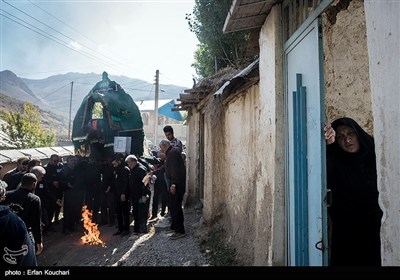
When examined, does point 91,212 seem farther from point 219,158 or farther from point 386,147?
point 386,147

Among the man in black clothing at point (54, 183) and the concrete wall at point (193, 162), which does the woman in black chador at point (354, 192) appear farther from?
the man in black clothing at point (54, 183)

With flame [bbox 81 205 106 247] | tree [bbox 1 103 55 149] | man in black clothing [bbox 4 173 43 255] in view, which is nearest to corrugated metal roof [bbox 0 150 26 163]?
flame [bbox 81 205 106 247]

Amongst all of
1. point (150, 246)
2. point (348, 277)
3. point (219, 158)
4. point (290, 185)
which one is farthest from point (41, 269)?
point (219, 158)

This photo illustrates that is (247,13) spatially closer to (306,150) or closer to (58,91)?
(306,150)

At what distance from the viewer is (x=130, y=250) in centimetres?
555

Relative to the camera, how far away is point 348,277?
153 centimetres

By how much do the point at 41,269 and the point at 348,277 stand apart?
1.76 meters

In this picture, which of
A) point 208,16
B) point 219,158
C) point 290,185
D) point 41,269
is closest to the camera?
point 41,269

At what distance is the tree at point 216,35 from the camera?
1132 centimetres

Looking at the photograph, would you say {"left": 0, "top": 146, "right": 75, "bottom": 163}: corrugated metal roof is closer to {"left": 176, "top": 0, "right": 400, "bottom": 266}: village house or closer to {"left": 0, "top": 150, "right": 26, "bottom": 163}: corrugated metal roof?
{"left": 0, "top": 150, "right": 26, "bottom": 163}: corrugated metal roof

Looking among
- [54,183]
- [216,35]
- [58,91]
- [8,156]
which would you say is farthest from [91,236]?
[58,91]

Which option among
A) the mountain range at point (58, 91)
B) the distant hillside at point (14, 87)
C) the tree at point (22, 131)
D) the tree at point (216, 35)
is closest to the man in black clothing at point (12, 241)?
the tree at point (216, 35)

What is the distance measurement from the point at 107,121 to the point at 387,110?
28.4 feet

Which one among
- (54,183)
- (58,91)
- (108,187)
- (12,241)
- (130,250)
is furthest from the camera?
(58,91)
